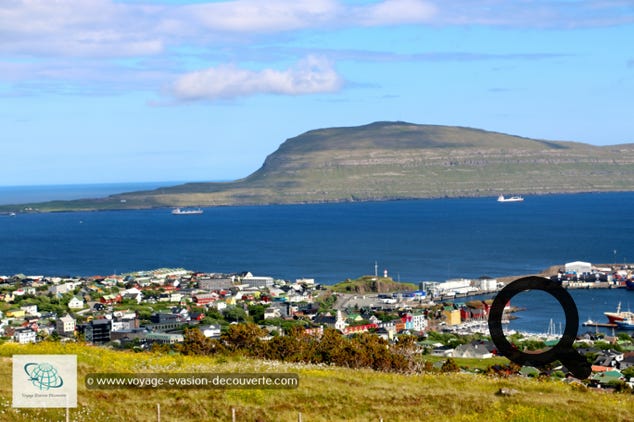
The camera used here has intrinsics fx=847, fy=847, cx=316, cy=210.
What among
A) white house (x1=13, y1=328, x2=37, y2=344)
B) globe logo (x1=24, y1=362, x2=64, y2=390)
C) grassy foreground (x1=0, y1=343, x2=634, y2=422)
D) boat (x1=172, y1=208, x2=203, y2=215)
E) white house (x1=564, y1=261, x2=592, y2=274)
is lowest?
white house (x1=13, y1=328, x2=37, y2=344)

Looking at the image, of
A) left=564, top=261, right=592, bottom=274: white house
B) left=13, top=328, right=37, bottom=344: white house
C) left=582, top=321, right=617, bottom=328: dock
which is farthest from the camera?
left=564, top=261, right=592, bottom=274: white house

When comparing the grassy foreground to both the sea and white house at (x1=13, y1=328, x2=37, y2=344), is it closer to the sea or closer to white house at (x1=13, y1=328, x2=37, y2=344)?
white house at (x1=13, y1=328, x2=37, y2=344)

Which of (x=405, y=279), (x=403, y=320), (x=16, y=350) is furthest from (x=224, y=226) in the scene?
(x=16, y=350)

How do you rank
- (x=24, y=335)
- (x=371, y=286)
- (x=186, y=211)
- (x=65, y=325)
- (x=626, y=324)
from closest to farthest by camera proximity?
1. (x=24, y=335)
2. (x=65, y=325)
3. (x=626, y=324)
4. (x=371, y=286)
5. (x=186, y=211)

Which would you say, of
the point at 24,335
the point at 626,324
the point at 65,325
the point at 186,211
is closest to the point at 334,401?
the point at 24,335

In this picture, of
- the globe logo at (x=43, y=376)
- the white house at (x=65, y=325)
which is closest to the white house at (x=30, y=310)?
the white house at (x=65, y=325)

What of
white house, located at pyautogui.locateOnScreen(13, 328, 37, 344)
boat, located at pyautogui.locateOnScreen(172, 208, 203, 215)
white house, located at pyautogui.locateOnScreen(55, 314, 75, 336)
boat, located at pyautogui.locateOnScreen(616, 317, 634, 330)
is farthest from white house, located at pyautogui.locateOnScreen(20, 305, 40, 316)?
boat, located at pyautogui.locateOnScreen(172, 208, 203, 215)

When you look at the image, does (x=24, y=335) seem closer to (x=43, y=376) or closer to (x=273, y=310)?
(x=273, y=310)
